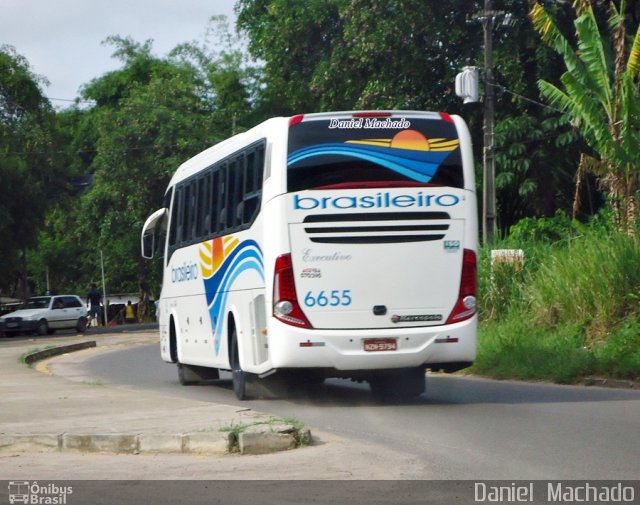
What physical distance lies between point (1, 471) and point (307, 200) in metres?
5.54

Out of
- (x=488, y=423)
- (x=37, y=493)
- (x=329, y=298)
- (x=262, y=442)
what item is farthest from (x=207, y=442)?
(x=329, y=298)

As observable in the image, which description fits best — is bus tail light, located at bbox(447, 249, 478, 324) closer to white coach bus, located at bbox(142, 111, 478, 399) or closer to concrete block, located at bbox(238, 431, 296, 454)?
white coach bus, located at bbox(142, 111, 478, 399)

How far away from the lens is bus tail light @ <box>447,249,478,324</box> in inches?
570

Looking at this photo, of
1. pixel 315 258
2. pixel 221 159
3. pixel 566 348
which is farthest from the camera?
pixel 566 348

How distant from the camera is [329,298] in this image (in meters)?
14.2

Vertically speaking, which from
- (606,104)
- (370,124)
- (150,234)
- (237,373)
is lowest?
(237,373)

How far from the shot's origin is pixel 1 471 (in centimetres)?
989

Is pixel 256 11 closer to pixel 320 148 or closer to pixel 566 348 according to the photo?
pixel 566 348

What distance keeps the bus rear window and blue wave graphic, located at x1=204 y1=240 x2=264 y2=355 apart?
114 cm

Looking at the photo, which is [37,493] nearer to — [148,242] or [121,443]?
[121,443]

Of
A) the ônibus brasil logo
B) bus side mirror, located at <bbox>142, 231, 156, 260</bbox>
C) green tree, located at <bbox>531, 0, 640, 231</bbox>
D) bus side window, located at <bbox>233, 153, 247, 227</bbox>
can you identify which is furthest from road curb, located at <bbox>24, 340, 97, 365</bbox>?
the ônibus brasil logo

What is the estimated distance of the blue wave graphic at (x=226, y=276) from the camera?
1506cm

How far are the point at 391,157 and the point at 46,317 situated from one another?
3742cm

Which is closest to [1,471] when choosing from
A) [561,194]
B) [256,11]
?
[561,194]
